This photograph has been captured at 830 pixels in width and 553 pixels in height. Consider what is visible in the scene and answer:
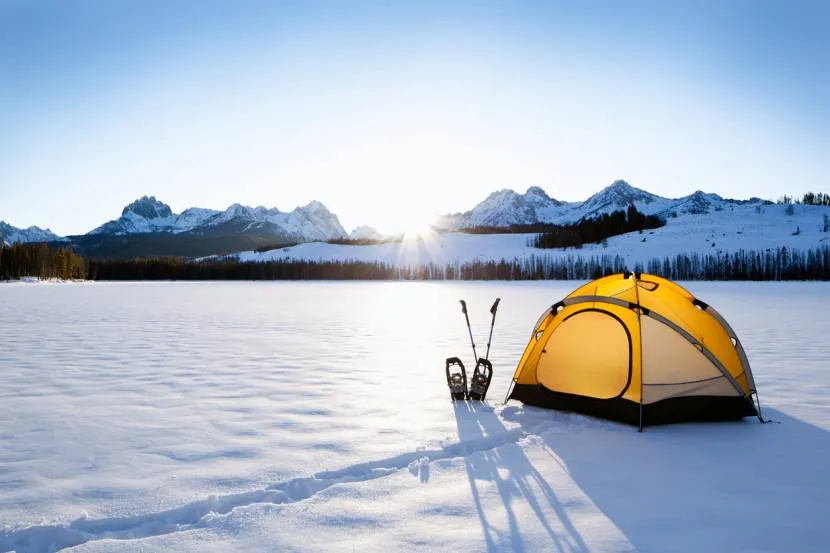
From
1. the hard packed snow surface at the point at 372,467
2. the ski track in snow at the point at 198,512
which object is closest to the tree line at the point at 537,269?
the hard packed snow surface at the point at 372,467

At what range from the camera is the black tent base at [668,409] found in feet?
23.5

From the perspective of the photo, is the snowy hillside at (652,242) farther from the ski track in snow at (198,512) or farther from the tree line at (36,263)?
the ski track in snow at (198,512)

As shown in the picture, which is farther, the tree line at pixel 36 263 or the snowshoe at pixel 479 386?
the tree line at pixel 36 263

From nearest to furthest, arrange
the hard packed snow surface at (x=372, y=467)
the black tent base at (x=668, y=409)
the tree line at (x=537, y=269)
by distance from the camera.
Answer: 1. the hard packed snow surface at (x=372, y=467)
2. the black tent base at (x=668, y=409)
3. the tree line at (x=537, y=269)

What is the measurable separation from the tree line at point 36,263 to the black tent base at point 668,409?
370ft

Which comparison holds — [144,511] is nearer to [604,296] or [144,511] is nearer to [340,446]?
[340,446]

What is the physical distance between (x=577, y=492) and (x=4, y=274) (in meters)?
118

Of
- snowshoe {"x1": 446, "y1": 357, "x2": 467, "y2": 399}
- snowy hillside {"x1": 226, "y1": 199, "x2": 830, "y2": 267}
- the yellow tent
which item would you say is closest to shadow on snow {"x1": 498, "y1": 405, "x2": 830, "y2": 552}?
the yellow tent

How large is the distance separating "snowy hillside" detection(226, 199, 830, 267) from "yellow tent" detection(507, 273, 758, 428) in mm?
110485

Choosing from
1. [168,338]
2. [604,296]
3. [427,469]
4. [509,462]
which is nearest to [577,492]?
[509,462]

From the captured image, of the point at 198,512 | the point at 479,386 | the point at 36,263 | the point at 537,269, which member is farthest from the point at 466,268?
the point at 198,512

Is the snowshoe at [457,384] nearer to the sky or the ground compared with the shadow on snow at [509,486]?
nearer to the sky

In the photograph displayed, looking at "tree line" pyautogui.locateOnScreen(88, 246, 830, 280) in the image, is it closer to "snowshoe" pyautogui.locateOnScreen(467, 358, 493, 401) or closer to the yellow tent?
the yellow tent

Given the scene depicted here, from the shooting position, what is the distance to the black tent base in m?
7.16
